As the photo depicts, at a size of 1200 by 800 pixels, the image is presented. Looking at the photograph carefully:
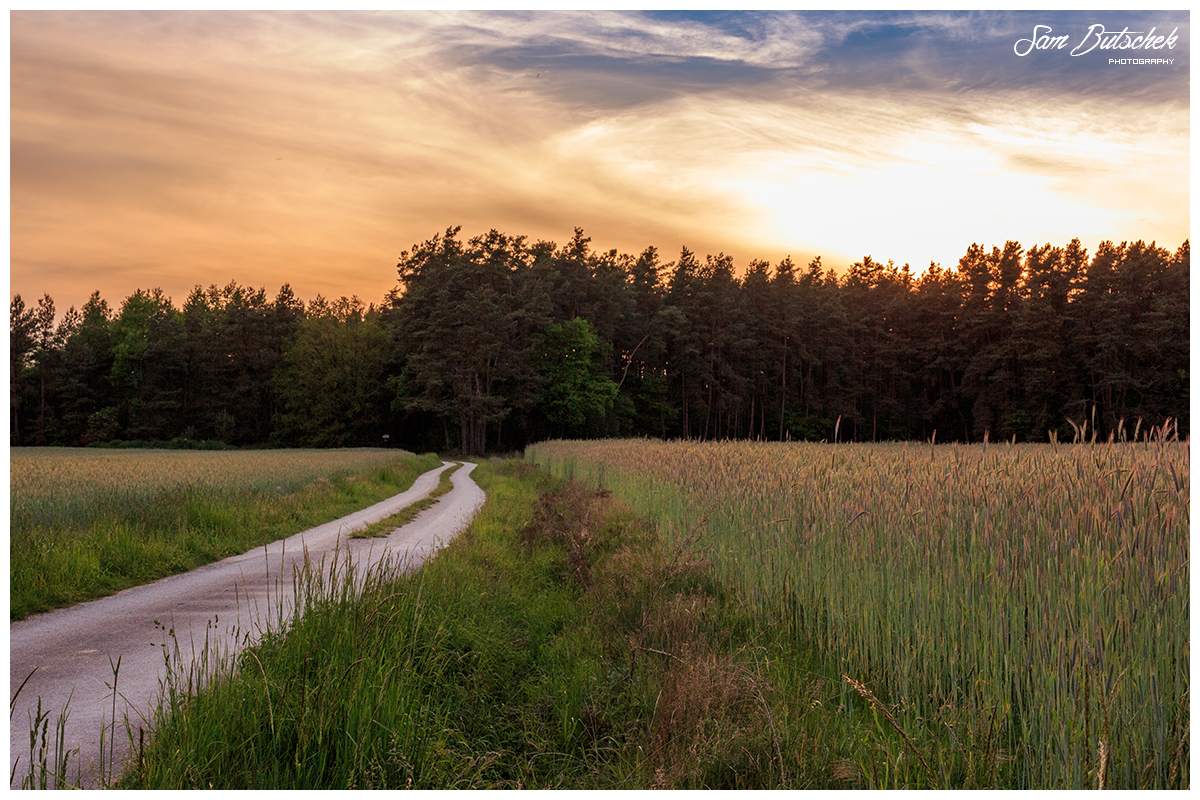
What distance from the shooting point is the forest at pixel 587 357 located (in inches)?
2456

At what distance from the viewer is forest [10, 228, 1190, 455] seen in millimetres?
62375

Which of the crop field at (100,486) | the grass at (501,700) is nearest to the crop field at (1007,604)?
the grass at (501,700)

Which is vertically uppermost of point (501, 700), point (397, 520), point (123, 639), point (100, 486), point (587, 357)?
point (587, 357)

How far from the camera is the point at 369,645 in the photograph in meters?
5.04

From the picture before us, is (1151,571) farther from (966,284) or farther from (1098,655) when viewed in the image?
(966,284)

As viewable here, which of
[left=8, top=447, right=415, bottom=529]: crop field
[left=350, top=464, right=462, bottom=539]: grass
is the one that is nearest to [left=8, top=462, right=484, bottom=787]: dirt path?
[left=350, top=464, right=462, bottom=539]: grass

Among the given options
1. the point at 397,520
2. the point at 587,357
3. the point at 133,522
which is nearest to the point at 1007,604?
the point at 133,522

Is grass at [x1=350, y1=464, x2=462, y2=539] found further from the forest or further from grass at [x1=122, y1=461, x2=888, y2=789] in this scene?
the forest

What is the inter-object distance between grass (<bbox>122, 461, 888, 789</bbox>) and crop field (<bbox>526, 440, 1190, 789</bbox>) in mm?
537

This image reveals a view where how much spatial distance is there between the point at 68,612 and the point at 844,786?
8.89 m

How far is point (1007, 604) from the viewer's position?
4375mm

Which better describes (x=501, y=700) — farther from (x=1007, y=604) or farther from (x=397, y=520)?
(x=397, y=520)

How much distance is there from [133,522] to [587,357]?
55933mm

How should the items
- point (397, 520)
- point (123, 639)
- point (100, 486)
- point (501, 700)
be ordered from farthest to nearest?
point (397, 520) < point (100, 486) < point (123, 639) < point (501, 700)
